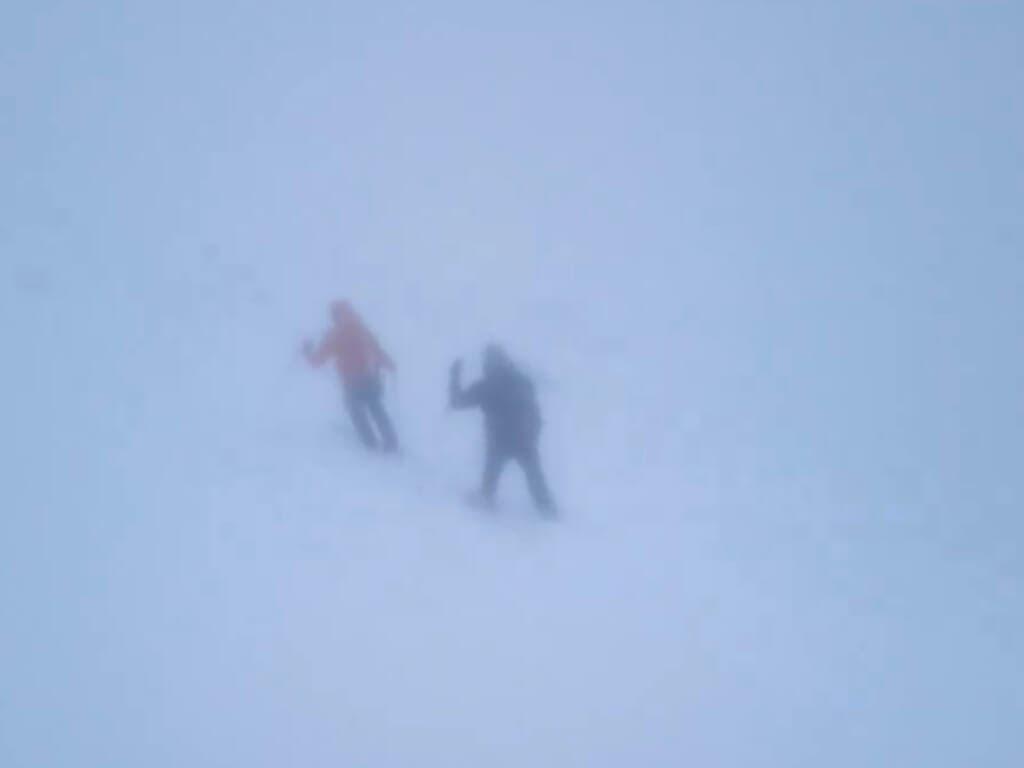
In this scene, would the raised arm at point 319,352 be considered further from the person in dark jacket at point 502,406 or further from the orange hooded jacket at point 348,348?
the person in dark jacket at point 502,406

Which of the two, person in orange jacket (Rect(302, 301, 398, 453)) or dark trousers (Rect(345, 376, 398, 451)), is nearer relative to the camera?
person in orange jacket (Rect(302, 301, 398, 453))

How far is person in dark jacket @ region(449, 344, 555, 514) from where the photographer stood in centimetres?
540

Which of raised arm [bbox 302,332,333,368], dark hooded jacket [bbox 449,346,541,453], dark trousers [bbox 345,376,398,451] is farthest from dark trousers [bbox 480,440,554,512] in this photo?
raised arm [bbox 302,332,333,368]

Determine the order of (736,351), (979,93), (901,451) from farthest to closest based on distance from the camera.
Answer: (979,93)
(736,351)
(901,451)

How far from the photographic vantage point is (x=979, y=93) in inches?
531

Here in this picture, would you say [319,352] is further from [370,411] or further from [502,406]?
[502,406]

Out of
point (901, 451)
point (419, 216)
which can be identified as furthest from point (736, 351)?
point (419, 216)

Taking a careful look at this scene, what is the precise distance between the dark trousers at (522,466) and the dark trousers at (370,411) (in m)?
0.66

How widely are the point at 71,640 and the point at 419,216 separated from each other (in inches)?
320

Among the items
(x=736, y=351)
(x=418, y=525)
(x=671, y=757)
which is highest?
(x=736, y=351)

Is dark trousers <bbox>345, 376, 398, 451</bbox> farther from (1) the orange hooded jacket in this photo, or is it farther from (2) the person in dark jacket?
(2) the person in dark jacket

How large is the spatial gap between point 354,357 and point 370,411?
48 cm

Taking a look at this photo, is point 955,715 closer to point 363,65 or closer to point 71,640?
point 71,640

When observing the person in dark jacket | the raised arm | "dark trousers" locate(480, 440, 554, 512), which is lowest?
"dark trousers" locate(480, 440, 554, 512)
